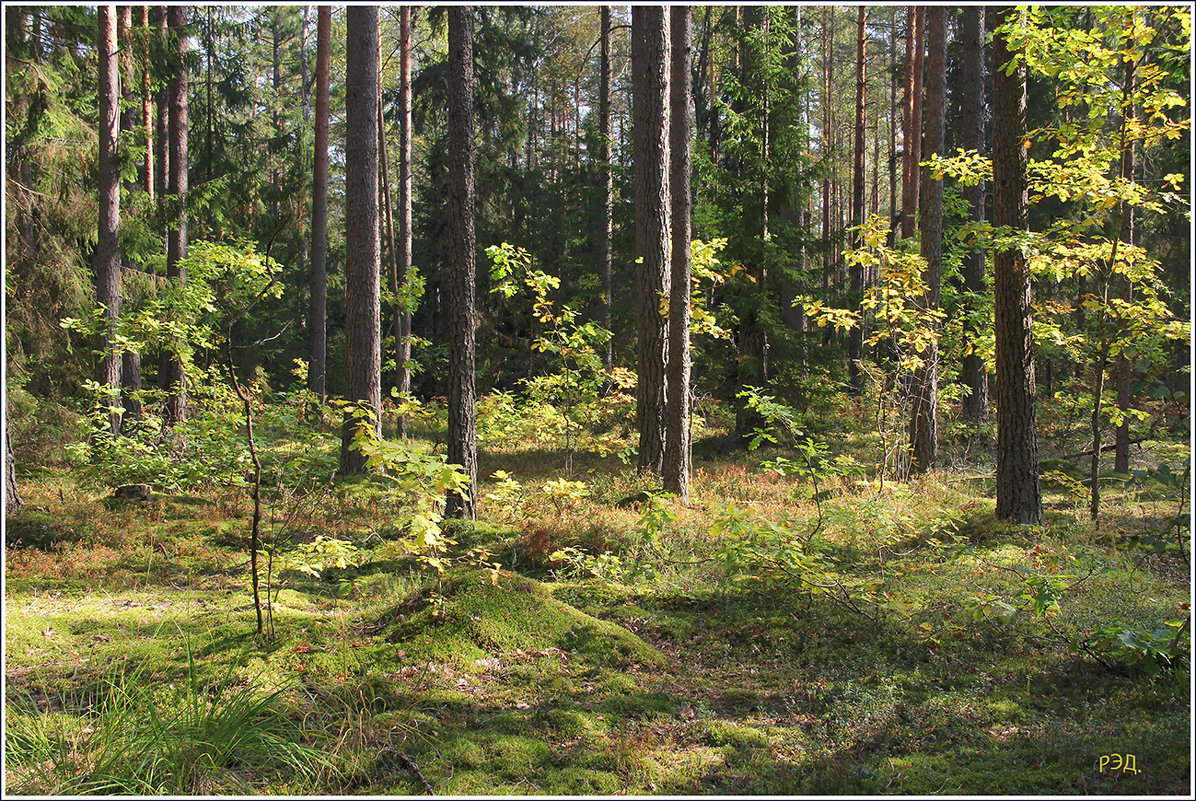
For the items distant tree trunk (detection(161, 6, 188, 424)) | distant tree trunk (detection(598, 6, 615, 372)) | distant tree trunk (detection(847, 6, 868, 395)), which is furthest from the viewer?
distant tree trunk (detection(847, 6, 868, 395))

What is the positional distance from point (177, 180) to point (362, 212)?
4207mm

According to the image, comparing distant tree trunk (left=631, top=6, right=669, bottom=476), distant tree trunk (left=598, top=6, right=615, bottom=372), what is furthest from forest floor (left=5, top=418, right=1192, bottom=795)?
distant tree trunk (left=598, top=6, right=615, bottom=372)

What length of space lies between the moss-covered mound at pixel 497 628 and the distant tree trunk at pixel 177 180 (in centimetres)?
876

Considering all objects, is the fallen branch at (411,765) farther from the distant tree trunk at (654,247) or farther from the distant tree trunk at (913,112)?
the distant tree trunk at (913,112)

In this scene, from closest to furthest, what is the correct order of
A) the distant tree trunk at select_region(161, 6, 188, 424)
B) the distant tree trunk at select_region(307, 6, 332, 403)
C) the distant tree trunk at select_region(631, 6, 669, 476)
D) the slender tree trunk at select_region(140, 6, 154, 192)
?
1. the distant tree trunk at select_region(631, 6, 669, 476)
2. the slender tree trunk at select_region(140, 6, 154, 192)
3. the distant tree trunk at select_region(161, 6, 188, 424)
4. the distant tree trunk at select_region(307, 6, 332, 403)

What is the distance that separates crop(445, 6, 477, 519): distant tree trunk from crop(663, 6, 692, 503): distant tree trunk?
2867mm

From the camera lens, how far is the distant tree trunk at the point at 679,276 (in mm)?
10047

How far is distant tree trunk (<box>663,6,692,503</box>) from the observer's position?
10047 millimetres

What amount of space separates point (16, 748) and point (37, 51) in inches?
467

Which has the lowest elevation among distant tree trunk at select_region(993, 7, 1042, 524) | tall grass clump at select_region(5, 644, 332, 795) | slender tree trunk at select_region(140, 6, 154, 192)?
tall grass clump at select_region(5, 644, 332, 795)

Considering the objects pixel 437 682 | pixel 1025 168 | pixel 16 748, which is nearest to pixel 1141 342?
pixel 1025 168

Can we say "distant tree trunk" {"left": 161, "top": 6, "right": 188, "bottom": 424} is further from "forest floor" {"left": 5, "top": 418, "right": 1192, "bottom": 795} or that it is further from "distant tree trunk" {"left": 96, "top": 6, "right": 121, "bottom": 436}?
"forest floor" {"left": 5, "top": 418, "right": 1192, "bottom": 795}

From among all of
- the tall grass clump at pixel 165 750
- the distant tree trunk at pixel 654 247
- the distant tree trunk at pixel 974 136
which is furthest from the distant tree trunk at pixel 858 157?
the tall grass clump at pixel 165 750

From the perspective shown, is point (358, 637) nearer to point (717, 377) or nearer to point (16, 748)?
point (16, 748)
